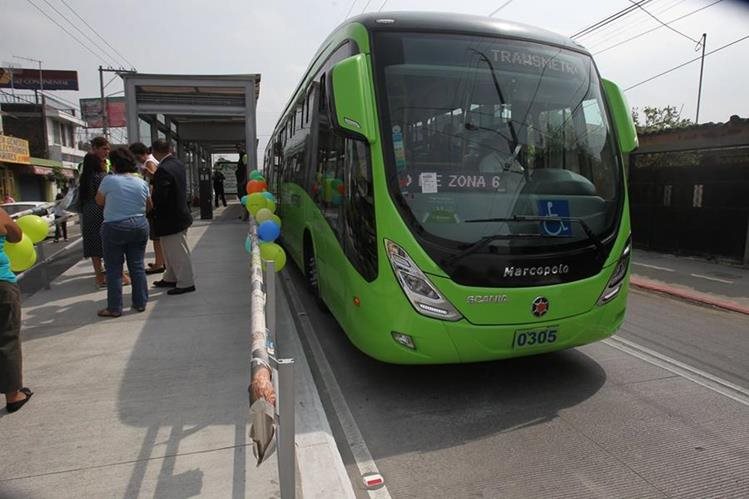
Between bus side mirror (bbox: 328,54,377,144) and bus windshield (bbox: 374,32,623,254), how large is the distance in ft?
0.47

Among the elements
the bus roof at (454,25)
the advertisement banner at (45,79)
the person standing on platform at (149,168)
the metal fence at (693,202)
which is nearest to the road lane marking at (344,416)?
the person standing on platform at (149,168)

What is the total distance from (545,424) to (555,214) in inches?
60.9

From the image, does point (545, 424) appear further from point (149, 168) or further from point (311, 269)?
point (149, 168)

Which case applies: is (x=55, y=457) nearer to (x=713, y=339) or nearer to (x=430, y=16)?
(x=430, y=16)

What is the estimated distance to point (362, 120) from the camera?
11.9ft

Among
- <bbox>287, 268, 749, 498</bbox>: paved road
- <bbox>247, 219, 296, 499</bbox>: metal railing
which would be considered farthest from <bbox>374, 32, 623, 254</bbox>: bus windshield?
<bbox>247, 219, 296, 499</bbox>: metal railing

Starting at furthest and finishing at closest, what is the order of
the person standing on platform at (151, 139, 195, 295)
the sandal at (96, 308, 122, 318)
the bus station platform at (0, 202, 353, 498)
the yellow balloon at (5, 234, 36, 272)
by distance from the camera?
the person standing on platform at (151, 139, 195, 295) < the sandal at (96, 308, 122, 318) < the yellow balloon at (5, 234, 36, 272) < the bus station platform at (0, 202, 353, 498)

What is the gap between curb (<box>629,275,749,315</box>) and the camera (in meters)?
7.06

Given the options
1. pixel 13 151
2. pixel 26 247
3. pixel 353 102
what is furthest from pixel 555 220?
pixel 13 151

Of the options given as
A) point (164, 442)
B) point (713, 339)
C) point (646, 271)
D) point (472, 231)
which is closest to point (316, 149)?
point (472, 231)

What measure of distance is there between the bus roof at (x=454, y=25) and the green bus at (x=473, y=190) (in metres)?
0.02

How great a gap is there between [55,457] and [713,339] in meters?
6.31

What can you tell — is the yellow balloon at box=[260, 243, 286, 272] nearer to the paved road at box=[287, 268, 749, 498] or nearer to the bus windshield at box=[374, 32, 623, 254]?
the paved road at box=[287, 268, 749, 498]

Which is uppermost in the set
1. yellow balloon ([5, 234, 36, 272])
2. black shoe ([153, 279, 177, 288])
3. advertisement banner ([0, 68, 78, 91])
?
advertisement banner ([0, 68, 78, 91])
